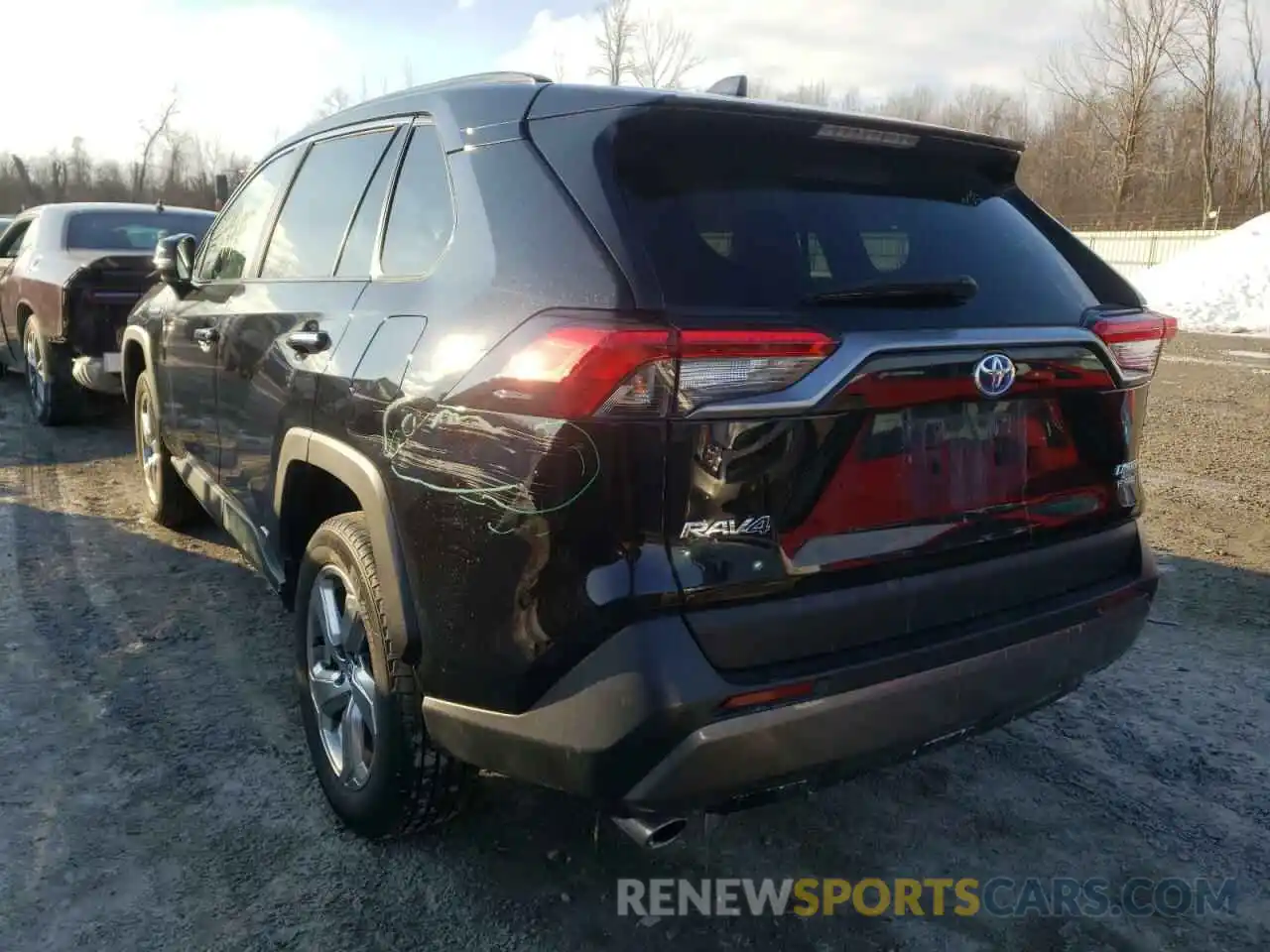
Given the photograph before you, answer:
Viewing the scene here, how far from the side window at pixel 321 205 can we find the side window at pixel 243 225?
0.66 feet

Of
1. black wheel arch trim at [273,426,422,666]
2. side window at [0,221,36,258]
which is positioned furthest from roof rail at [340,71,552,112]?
side window at [0,221,36,258]

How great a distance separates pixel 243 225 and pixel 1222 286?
66.2ft

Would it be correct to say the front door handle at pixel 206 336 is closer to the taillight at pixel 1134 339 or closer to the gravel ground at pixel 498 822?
the gravel ground at pixel 498 822

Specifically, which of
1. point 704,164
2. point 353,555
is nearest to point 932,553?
point 704,164

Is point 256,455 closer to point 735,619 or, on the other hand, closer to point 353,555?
point 353,555

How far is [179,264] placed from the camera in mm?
4367

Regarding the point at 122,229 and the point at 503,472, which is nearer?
the point at 503,472

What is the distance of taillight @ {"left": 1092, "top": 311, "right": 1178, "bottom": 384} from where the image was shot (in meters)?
2.47

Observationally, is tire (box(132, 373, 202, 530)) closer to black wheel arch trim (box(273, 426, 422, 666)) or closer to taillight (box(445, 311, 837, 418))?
black wheel arch trim (box(273, 426, 422, 666))

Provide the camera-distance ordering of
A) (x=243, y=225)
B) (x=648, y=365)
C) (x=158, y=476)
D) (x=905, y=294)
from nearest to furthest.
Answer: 1. (x=648, y=365)
2. (x=905, y=294)
3. (x=243, y=225)
4. (x=158, y=476)

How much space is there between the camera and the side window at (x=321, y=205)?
3.06 metres

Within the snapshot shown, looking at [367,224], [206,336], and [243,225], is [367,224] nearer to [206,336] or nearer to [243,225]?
[206,336]

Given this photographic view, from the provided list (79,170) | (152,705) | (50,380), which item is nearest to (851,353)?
(152,705)

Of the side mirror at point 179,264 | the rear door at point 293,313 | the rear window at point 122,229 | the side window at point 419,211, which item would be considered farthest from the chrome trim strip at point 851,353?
the rear window at point 122,229
